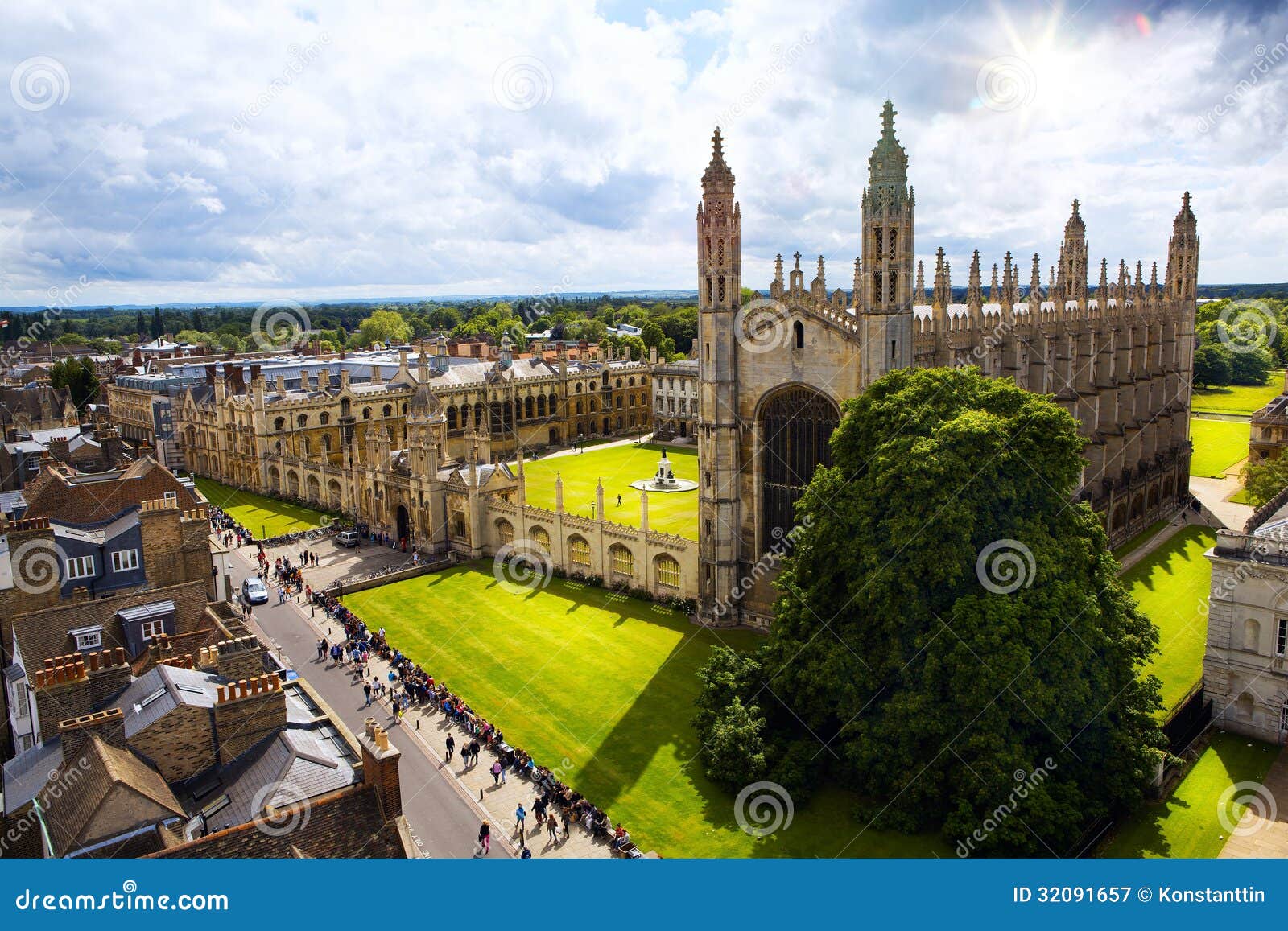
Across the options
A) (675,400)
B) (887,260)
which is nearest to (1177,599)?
(887,260)

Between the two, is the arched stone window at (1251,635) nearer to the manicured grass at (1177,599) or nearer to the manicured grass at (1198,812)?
the manicured grass at (1177,599)

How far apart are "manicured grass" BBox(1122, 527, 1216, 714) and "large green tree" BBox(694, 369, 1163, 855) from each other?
6.02 m

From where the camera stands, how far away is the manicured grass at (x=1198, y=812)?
21.2 metres

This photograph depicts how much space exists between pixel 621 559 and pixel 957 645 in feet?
67.1

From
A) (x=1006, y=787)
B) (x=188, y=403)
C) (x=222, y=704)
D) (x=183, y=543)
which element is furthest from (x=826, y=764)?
(x=188, y=403)

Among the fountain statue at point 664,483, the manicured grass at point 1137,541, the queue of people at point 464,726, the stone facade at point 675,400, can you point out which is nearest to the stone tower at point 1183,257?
the manicured grass at point 1137,541

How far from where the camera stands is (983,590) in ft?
73.4

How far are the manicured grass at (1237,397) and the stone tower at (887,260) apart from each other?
236 feet

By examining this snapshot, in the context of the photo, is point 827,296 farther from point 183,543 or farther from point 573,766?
point 183,543

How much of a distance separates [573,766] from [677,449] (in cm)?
5586

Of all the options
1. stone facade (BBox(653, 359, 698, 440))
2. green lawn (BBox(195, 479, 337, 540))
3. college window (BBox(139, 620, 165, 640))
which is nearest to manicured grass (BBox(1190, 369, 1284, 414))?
stone facade (BBox(653, 359, 698, 440))

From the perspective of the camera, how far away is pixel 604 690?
30.5 metres

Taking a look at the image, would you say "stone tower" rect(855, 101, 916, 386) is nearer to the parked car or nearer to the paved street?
the paved street

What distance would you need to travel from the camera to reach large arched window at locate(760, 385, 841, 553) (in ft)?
111
